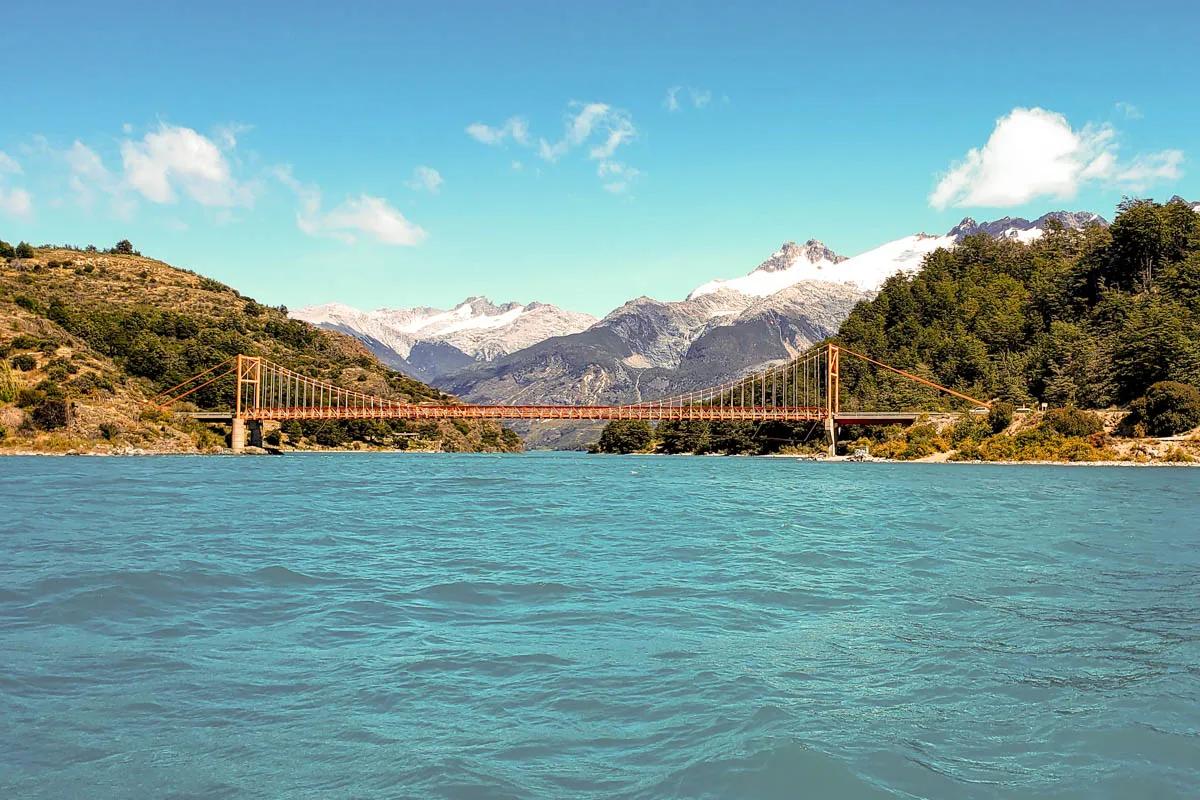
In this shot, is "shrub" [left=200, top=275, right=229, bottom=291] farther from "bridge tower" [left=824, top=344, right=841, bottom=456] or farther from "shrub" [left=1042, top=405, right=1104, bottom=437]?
"shrub" [left=1042, top=405, right=1104, bottom=437]

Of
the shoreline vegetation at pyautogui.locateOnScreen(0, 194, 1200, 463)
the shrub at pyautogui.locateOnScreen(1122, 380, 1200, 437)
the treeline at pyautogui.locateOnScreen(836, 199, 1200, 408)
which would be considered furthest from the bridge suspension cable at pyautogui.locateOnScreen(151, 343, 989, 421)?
the shrub at pyautogui.locateOnScreen(1122, 380, 1200, 437)

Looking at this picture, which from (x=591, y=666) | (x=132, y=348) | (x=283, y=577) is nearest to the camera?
(x=591, y=666)

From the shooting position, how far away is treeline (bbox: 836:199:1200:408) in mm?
94250

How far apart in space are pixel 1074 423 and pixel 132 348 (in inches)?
4640

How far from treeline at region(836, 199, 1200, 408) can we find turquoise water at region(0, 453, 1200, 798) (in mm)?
81888

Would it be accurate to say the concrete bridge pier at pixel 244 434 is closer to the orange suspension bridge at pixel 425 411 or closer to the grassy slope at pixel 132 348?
the orange suspension bridge at pixel 425 411

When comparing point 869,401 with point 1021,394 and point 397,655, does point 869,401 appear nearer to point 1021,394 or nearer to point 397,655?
point 1021,394

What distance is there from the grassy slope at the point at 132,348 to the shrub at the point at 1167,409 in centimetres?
9742

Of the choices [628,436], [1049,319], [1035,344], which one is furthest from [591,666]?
[628,436]

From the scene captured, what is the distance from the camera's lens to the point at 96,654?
1062 cm

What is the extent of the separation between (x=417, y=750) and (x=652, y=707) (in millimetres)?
2444

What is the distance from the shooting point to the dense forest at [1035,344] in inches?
3489

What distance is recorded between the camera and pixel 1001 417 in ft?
316

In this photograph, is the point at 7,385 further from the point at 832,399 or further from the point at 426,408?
the point at 832,399
